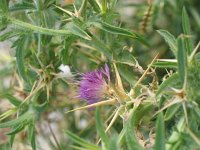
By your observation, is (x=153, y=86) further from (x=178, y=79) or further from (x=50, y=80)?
(x=50, y=80)

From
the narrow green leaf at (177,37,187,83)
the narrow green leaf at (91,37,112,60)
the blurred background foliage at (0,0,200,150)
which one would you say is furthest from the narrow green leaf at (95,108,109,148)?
the narrow green leaf at (91,37,112,60)

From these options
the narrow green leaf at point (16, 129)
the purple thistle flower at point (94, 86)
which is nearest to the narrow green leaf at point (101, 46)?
the purple thistle flower at point (94, 86)

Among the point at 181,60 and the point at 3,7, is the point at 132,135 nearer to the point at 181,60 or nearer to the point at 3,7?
the point at 181,60

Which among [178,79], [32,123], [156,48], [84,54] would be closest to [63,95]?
[84,54]

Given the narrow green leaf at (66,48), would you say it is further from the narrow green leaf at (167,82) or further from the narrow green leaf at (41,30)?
the narrow green leaf at (167,82)

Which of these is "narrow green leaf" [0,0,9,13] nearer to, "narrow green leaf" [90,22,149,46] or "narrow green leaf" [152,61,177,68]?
"narrow green leaf" [90,22,149,46]
